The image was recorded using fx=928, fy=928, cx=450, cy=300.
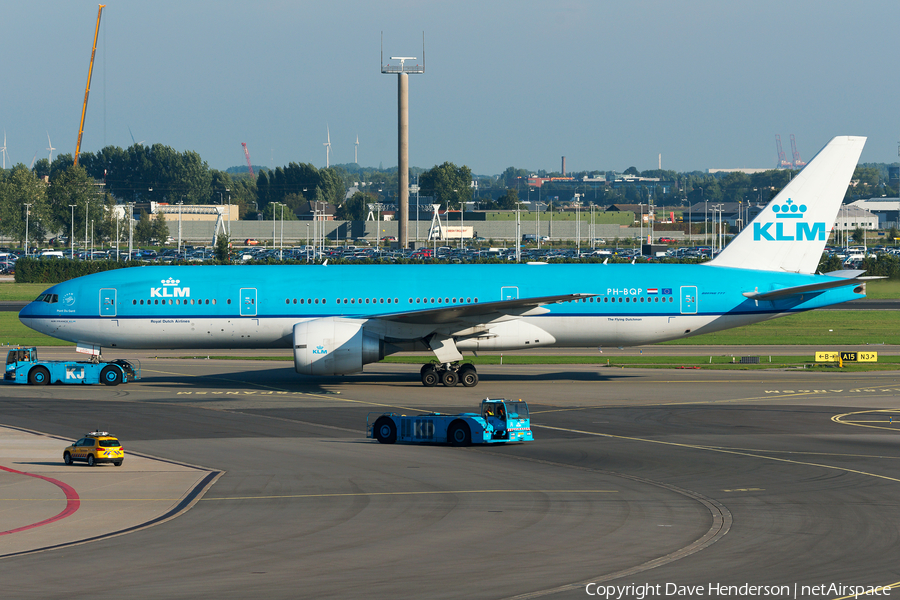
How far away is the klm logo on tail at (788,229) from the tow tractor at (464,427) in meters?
24.0

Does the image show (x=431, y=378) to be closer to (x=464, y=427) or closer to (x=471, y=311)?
(x=471, y=311)

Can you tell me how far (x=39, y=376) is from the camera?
153 feet

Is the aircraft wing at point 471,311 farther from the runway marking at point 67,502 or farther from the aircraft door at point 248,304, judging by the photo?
the runway marking at point 67,502

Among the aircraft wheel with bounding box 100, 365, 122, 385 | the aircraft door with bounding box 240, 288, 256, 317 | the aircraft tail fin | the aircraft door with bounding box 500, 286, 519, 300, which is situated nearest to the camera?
the aircraft door with bounding box 240, 288, 256, 317

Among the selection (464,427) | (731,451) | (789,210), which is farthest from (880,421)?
(464,427)

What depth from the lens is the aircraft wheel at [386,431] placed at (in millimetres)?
31234

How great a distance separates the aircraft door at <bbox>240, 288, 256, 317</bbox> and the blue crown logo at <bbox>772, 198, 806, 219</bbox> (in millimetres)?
27670

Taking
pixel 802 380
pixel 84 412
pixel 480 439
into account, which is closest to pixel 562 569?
pixel 480 439

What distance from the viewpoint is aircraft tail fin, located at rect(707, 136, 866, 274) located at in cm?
4912

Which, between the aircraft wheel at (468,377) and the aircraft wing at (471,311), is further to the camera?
the aircraft wheel at (468,377)

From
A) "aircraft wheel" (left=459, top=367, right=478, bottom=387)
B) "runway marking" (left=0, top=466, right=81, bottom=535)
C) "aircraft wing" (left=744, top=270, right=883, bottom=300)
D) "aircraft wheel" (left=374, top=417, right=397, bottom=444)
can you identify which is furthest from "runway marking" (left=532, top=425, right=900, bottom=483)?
"aircraft wing" (left=744, top=270, right=883, bottom=300)

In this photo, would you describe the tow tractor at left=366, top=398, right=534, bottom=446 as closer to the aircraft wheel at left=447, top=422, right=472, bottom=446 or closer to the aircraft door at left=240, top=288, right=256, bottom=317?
the aircraft wheel at left=447, top=422, right=472, bottom=446

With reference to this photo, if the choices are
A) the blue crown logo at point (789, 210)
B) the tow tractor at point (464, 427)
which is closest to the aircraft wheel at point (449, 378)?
the tow tractor at point (464, 427)

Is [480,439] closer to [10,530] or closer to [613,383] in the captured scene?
[10,530]
